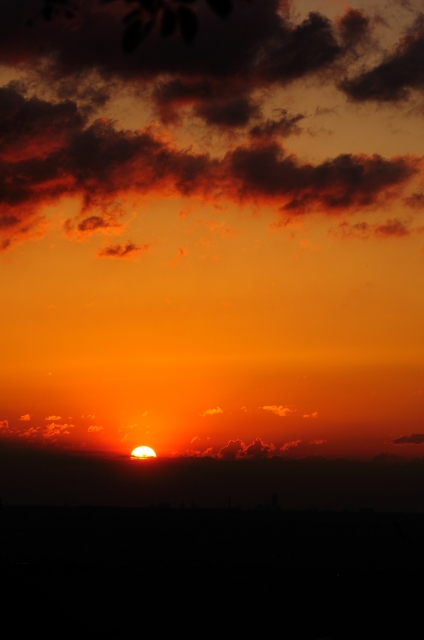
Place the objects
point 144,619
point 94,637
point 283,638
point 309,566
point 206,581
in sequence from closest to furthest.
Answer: point 94,637
point 283,638
point 144,619
point 206,581
point 309,566

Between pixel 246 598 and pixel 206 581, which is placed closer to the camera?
pixel 246 598

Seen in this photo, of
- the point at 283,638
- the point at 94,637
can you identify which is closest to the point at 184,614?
the point at 283,638

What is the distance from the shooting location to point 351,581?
400 ft

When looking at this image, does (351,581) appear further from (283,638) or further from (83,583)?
(283,638)

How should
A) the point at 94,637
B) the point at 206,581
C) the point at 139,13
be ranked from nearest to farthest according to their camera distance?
the point at 139,13 < the point at 94,637 < the point at 206,581

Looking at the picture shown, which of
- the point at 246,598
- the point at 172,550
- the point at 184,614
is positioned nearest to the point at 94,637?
the point at 184,614

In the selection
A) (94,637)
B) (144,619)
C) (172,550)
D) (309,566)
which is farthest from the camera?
(172,550)

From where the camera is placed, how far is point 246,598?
3922 inches

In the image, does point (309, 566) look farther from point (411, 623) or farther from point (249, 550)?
point (411, 623)

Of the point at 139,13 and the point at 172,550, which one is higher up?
the point at 139,13

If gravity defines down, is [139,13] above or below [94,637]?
above

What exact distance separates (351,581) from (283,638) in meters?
52.8

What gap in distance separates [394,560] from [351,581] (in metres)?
49.2

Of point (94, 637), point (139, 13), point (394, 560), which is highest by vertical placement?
point (139, 13)
